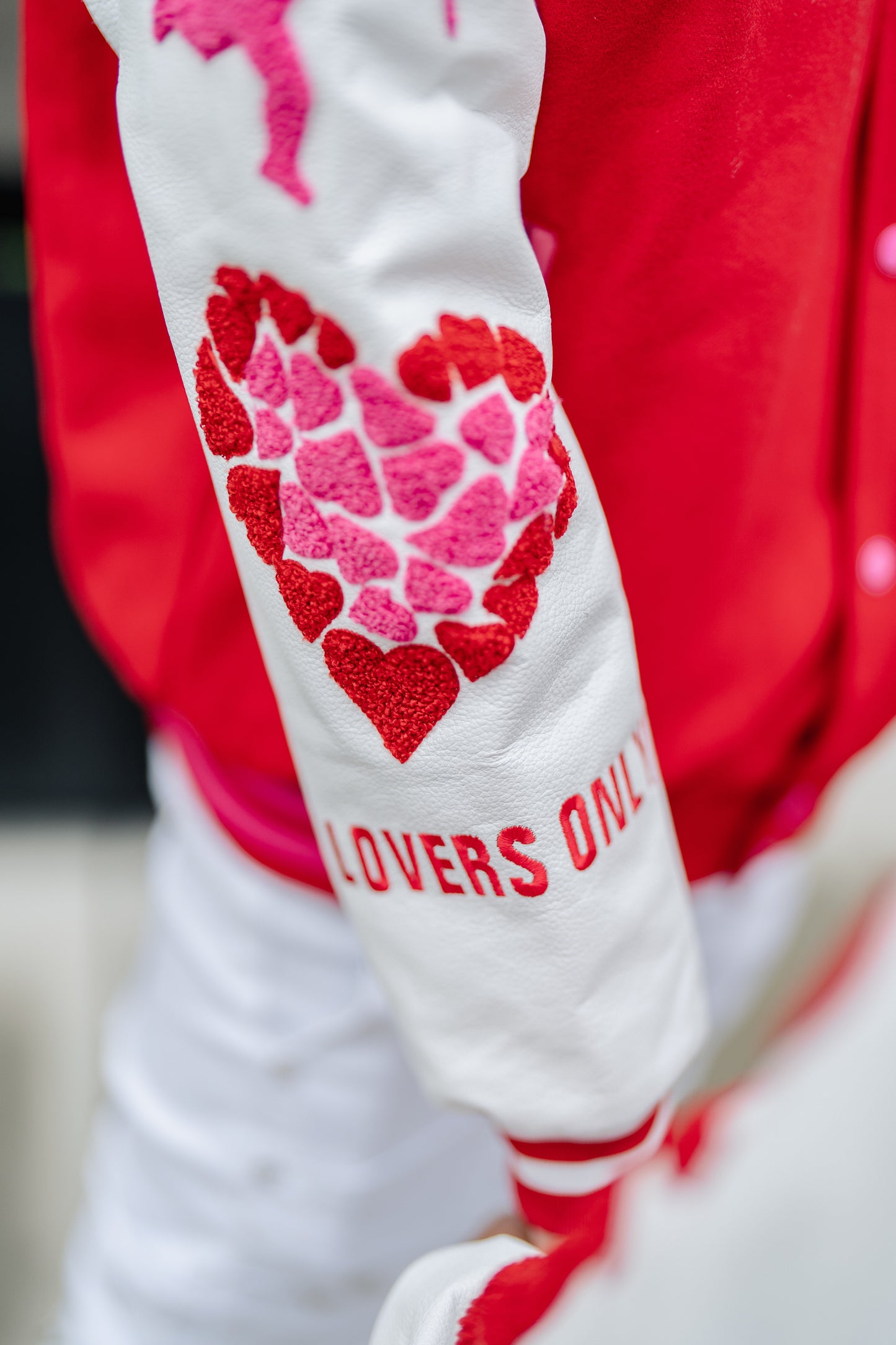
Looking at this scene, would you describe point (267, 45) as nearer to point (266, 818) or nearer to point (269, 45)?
point (269, 45)

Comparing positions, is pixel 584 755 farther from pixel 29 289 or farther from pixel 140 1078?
pixel 29 289

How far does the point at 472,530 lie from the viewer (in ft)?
1.10

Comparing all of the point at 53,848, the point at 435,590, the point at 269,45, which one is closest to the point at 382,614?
the point at 435,590

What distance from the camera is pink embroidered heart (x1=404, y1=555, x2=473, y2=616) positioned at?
1.11ft

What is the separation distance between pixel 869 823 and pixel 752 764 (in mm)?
647

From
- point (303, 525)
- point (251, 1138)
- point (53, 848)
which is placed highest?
point (303, 525)

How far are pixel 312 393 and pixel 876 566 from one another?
11.2 inches

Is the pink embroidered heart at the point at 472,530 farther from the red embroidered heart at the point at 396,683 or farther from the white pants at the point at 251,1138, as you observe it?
the white pants at the point at 251,1138

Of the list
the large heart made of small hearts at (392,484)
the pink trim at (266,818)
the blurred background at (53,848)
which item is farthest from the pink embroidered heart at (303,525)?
the blurred background at (53,848)

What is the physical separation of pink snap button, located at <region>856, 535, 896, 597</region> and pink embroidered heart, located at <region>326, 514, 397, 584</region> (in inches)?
10.0

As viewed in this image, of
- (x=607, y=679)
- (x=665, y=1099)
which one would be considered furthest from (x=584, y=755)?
(x=665, y=1099)

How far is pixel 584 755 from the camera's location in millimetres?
368

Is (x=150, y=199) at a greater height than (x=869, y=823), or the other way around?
(x=150, y=199)

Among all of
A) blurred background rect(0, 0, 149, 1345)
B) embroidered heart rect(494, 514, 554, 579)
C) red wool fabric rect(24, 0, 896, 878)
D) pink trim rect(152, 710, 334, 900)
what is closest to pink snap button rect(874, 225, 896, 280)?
red wool fabric rect(24, 0, 896, 878)
